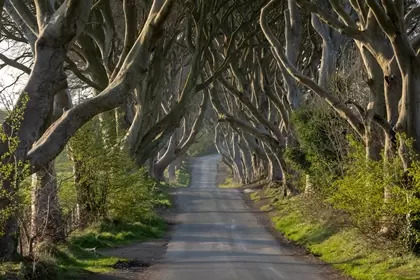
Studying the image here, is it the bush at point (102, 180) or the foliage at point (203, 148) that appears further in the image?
the foliage at point (203, 148)

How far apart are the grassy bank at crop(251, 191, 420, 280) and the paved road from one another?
0.74 meters

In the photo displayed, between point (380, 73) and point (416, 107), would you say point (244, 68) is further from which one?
point (416, 107)

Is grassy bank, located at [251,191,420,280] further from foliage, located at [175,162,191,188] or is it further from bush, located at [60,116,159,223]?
foliage, located at [175,162,191,188]

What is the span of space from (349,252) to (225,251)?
145 inches

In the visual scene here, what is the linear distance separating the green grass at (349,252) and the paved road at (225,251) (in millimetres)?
736

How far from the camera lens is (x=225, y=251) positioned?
16094 millimetres

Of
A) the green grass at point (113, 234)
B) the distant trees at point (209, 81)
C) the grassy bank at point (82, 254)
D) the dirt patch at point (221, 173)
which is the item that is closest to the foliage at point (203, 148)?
the dirt patch at point (221, 173)

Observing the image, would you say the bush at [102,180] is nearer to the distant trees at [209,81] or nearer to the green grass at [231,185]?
the distant trees at [209,81]

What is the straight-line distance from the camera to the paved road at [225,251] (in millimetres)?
12523

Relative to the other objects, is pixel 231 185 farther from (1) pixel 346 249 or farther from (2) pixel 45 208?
(2) pixel 45 208

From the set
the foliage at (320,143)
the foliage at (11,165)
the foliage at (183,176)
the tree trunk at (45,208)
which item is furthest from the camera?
the foliage at (183,176)

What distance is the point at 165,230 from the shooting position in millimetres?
22031

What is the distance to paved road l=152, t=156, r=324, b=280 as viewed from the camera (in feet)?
41.1

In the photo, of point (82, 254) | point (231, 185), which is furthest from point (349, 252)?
point (231, 185)
